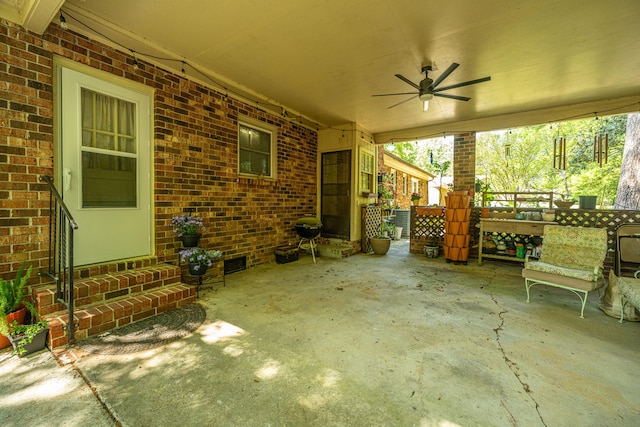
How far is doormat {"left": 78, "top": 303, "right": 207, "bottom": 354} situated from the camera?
→ 6.72 feet

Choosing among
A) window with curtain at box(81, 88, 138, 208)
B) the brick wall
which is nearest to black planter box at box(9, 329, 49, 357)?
the brick wall

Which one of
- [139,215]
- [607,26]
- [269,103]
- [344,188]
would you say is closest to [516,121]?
[607,26]

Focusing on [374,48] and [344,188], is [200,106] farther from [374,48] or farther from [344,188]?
[344,188]

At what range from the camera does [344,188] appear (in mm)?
5938

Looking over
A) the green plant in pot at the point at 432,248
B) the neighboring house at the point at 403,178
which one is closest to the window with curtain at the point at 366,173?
the green plant in pot at the point at 432,248

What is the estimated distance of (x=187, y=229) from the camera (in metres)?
3.35

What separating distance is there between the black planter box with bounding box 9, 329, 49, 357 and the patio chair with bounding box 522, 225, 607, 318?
475cm

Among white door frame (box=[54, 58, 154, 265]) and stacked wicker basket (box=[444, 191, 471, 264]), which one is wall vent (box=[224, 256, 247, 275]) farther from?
stacked wicker basket (box=[444, 191, 471, 264])

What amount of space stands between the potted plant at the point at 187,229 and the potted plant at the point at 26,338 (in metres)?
1.47

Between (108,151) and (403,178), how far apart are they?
1082cm

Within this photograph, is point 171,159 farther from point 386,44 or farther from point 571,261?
point 571,261

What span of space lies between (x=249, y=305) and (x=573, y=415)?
2.66 meters

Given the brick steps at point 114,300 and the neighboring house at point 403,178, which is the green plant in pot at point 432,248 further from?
the brick steps at point 114,300

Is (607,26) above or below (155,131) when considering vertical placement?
above
